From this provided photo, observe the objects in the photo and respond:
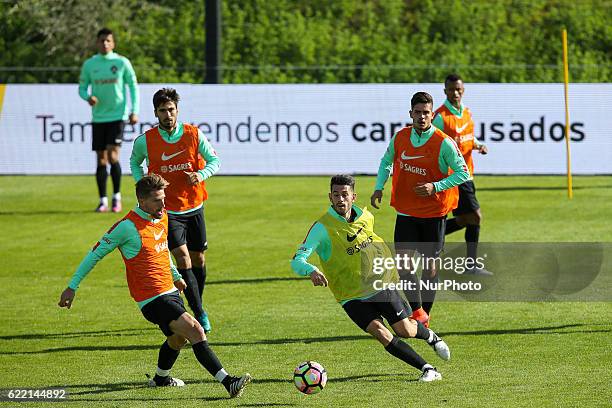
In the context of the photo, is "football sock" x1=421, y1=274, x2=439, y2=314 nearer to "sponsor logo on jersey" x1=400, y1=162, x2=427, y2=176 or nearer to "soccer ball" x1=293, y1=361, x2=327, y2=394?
"sponsor logo on jersey" x1=400, y1=162, x2=427, y2=176

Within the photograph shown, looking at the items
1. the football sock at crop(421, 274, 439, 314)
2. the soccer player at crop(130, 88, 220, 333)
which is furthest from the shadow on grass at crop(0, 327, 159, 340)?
the football sock at crop(421, 274, 439, 314)

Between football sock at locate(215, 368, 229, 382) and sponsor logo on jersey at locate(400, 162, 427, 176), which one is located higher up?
sponsor logo on jersey at locate(400, 162, 427, 176)

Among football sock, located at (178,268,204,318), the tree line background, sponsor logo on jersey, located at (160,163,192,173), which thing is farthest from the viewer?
the tree line background

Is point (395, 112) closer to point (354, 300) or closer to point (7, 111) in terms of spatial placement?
point (7, 111)

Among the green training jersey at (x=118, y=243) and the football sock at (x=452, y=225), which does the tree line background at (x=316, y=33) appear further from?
the green training jersey at (x=118, y=243)

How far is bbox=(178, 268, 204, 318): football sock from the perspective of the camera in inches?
416

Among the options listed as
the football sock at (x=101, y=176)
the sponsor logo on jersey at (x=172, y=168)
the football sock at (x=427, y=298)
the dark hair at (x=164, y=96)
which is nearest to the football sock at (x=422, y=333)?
the football sock at (x=427, y=298)

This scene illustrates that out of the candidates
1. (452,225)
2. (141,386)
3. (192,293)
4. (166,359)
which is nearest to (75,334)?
(192,293)

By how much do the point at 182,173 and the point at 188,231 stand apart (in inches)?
21.2

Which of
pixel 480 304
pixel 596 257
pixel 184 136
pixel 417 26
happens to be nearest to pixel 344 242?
pixel 184 136

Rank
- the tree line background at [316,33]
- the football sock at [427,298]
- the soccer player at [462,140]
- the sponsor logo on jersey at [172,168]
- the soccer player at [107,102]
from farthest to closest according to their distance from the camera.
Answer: the tree line background at [316,33], the soccer player at [107,102], the soccer player at [462,140], the sponsor logo on jersey at [172,168], the football sock at [427,298]

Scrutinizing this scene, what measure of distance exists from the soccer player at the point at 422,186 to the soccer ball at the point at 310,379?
1.98 m

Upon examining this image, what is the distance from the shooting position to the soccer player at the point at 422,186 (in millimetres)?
10125

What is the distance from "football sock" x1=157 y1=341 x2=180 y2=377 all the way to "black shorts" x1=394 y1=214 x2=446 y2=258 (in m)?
2.60
